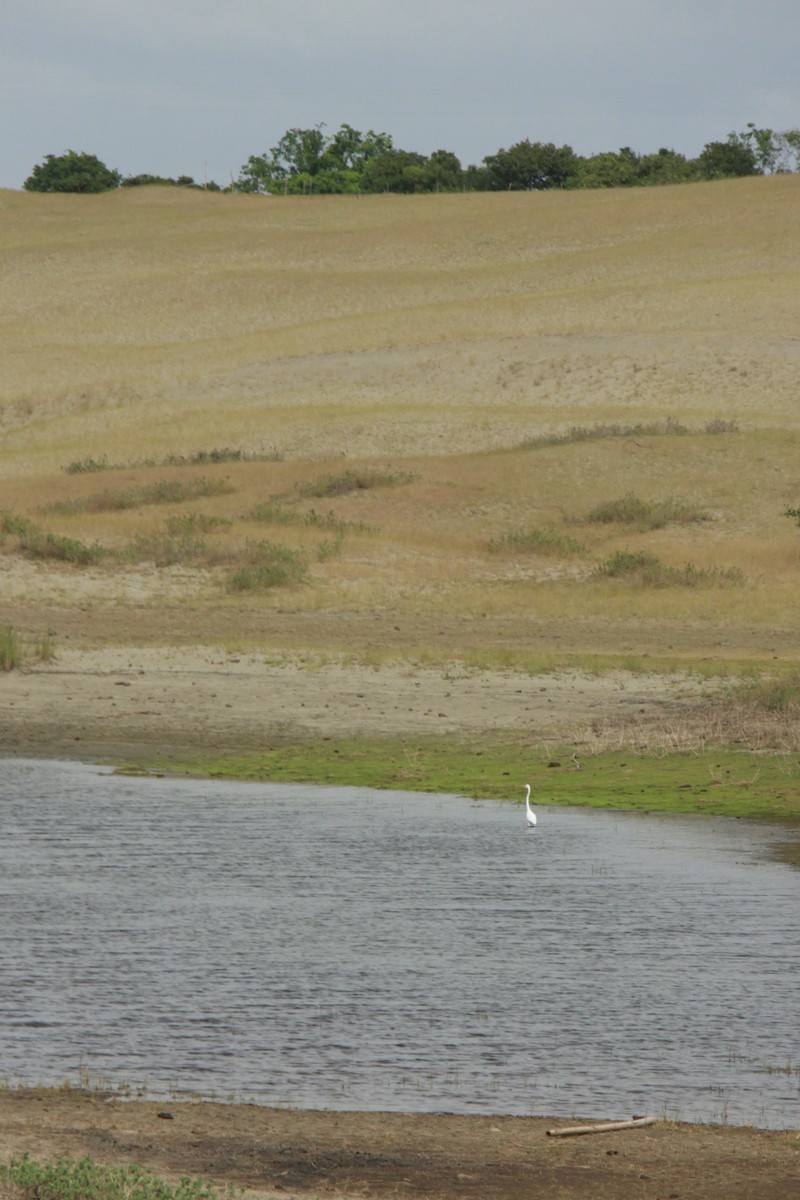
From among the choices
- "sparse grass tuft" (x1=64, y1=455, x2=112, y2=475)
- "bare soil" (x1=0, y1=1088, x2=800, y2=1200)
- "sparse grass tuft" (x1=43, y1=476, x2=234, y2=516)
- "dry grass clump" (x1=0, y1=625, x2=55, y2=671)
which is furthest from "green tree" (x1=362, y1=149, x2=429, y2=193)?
"bare soil" (x1=0, y1=1088, x2=800, y2=1200)

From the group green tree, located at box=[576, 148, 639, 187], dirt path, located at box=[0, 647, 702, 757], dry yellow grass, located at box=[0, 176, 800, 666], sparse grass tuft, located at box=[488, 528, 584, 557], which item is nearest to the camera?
dirt path, located at box=[0, 647, 702, 757]

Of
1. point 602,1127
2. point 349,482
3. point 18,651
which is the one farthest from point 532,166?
point 602,1127

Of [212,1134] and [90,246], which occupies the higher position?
[90,246]

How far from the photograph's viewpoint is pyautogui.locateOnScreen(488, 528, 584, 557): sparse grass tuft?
35562 mm

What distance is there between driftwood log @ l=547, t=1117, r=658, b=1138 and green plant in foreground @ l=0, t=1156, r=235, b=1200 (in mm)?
1679

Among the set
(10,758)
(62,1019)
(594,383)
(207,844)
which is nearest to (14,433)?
(594,383)

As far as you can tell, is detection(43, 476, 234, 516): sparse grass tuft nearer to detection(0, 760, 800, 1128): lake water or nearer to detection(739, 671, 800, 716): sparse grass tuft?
detection(739, 671, 800, 716): sparse grass tuft

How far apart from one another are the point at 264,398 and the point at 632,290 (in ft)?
73.6

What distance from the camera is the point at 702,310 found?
68.8 m

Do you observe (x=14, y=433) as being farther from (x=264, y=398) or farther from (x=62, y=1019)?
(x=62, y=1019)

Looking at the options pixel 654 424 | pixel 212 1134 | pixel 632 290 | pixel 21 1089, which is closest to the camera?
pixel 212 1134

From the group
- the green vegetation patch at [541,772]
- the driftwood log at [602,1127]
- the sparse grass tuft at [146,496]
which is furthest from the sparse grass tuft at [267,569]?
the driftwood log at [602,1127]

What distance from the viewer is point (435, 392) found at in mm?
59156

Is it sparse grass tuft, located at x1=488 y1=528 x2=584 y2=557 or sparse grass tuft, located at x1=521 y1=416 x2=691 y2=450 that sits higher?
sparse grass tuft, located at x1=521 y1=416 x2=691 y2=450
